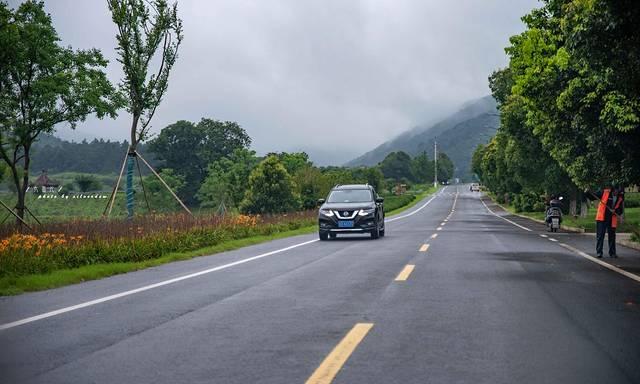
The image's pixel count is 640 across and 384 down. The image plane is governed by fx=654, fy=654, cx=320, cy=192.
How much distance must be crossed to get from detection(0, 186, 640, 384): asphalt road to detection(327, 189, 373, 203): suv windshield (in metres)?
10.1

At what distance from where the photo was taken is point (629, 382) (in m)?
4.52

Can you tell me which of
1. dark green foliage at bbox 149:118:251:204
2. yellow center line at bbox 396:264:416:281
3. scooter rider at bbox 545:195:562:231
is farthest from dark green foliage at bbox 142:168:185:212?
yellow center line at bbox 396:264:416:281

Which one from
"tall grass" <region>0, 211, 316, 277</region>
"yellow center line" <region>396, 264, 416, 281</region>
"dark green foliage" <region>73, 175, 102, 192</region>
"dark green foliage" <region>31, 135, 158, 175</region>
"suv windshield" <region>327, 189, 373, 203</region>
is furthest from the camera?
"dark green foliage" <region>31, 135, 158, 175</region>

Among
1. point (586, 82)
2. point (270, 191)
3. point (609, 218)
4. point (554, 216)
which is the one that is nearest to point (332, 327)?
point (609, 218)

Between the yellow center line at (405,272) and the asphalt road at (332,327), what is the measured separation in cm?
6

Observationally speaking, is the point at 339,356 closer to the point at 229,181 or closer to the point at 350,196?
the point at 350,196

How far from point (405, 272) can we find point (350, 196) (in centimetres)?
1130

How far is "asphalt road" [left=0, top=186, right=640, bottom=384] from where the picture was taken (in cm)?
486

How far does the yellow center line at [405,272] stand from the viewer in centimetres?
1054

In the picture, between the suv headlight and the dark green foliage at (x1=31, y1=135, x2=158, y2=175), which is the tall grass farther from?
the dark green foliage at (x1=31, y1=135, x2=158, y2=175)

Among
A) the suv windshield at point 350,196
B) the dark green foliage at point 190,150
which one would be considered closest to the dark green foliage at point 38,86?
the suv windshield at point 350,196

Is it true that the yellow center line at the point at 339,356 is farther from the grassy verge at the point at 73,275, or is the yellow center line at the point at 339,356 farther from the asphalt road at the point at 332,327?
the grassy verge at the point at 73,275

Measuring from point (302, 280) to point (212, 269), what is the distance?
265 centimetres

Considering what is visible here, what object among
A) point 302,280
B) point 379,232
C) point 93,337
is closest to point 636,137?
point 379,232
